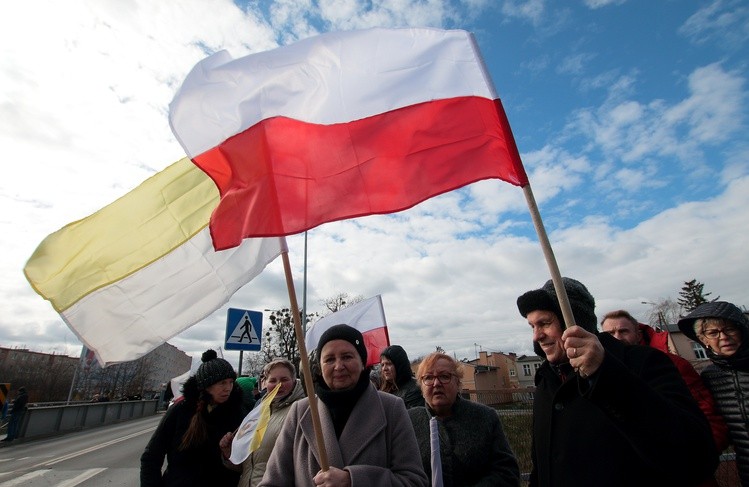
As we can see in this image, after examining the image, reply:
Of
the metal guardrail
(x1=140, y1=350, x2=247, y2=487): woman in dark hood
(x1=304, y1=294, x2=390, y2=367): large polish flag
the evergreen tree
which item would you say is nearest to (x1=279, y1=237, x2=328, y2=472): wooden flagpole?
(x1=140, y1=350, x2=247, y2=487): woman in dark hood

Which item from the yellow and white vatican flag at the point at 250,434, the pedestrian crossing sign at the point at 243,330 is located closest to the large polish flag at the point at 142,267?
the yellow and white vatican flag at the point at 250,434

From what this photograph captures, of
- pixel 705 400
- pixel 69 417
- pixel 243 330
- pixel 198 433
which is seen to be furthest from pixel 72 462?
pixel 705 400

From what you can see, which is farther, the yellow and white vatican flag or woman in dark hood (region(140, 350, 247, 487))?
woman in dark hood (region(140, 350, 247, 487))

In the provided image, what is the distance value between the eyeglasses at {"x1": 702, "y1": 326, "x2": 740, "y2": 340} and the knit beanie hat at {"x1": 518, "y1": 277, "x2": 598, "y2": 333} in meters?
1.39

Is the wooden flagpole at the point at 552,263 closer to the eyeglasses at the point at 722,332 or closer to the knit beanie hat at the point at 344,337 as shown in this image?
the knit beanie hat at the point at 344,337

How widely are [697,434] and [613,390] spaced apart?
0.37 m

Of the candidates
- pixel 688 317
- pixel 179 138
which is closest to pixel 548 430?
pixel 688 317

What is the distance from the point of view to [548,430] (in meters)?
2.11

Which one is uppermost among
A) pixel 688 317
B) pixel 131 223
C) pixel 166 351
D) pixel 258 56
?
pixel 166 351

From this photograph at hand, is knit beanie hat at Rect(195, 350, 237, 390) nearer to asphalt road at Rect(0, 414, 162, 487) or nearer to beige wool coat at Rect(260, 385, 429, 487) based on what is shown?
beige wool coat at Rect(260, 385, 429, 487)

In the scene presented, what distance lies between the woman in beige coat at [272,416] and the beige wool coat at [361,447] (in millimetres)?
744

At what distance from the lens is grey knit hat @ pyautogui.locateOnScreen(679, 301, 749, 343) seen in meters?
2.83

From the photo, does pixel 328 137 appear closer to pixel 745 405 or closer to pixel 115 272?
pixel 115 272

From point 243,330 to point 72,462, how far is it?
7046mm
